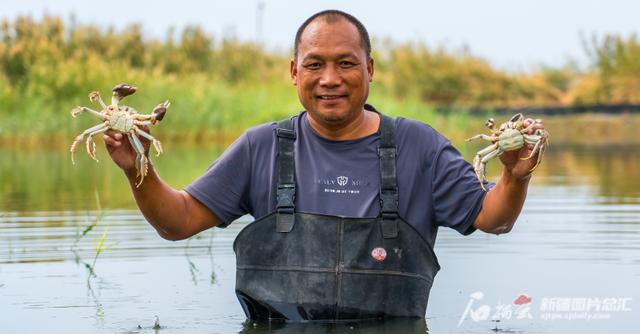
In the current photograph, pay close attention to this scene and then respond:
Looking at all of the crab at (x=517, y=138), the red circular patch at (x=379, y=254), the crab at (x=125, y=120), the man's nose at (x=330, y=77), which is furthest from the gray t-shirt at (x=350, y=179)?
the crab at (x=125, y=120)

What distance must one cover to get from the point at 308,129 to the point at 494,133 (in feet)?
2.86

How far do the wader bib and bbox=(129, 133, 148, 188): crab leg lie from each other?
0.59 m

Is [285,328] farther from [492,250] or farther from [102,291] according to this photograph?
[492,250]

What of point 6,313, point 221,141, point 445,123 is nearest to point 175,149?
point 221,141

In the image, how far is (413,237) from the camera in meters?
5.28

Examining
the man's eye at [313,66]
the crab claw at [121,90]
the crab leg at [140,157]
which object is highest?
the man's eye at [313,66]

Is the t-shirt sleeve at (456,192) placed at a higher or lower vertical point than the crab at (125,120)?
lower

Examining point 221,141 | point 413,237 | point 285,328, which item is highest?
point 413,237

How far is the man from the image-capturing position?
523cm

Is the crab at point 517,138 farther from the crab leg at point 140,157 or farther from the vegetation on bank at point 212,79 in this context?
the vegetation on bank at point 212,79

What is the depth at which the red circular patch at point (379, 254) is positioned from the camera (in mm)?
5250

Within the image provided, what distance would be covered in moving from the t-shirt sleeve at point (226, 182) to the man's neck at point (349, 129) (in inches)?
11.9

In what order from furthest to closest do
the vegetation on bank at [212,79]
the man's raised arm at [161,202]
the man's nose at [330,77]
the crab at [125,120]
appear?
the vegetation on bank at [212,79], the man's nose at [330,77], the man's raised arm at [161,202], the crab at [125,120]

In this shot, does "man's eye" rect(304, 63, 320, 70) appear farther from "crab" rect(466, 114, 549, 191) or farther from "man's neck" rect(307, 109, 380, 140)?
"crab" rect(466, 114, 549, 191)
